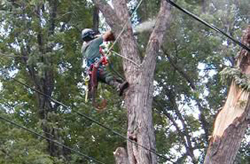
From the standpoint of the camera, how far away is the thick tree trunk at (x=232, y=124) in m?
7.02

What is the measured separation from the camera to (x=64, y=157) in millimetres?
13336

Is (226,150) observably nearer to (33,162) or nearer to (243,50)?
(243,50)

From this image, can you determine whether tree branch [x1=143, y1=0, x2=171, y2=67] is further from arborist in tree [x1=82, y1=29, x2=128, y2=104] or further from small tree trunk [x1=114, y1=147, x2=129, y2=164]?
small tree trunk [x1=114, y1=147, x2=129, y2=164]

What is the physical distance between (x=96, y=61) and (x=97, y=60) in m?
0.02

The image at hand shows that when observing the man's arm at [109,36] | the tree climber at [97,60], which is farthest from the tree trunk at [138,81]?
the tree climber at [97,60]

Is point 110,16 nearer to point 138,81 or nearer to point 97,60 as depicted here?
point 97,60

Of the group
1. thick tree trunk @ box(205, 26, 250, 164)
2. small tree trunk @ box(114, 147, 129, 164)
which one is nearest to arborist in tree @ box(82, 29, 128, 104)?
small tree trunk @ box(114, 147, 129, 164)

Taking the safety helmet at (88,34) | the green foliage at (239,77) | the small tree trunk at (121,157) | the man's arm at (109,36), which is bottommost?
the small tree trunk at (121,157)

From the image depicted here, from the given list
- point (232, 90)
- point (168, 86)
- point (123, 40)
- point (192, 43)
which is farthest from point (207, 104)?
point (232, 90)

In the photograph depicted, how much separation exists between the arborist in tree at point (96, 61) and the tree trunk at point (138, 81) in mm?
245

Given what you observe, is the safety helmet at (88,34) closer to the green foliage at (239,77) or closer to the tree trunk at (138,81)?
the tree trunk at (138,81)

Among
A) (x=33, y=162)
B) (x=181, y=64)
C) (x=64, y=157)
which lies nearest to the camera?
(x=33, y=162)

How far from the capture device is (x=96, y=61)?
8.95 meters

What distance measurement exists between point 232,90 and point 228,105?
0.18 metres
